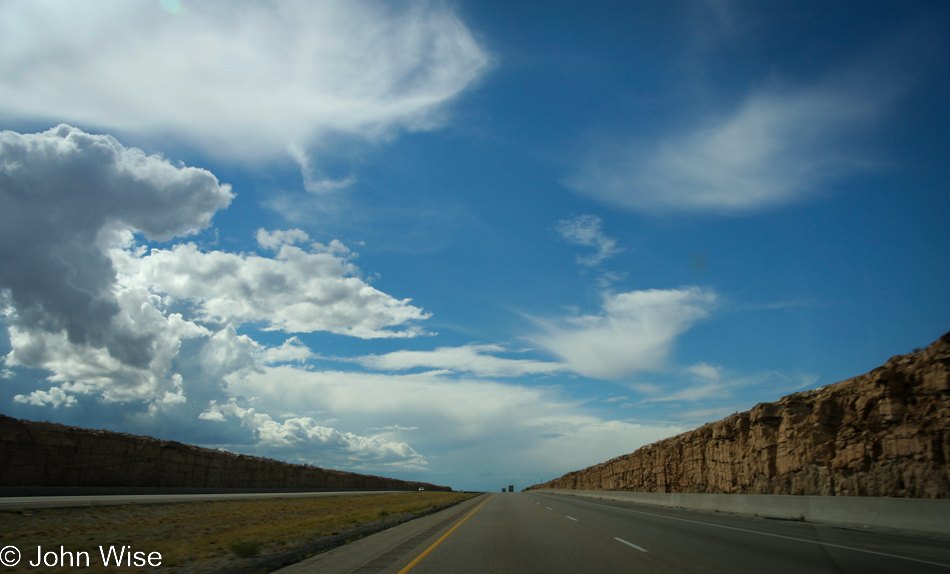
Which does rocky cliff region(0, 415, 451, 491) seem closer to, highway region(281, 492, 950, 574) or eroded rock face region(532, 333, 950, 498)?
highway region(281, 492, 950, 574)

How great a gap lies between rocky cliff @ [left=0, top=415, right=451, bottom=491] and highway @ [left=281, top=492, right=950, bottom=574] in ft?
95.6

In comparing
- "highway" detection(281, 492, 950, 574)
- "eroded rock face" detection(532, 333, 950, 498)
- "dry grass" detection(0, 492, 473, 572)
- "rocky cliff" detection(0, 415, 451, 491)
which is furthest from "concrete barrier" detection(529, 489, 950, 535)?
"rocky cliff" detection(0, 415, 451, 491)

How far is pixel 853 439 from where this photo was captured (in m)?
23.0

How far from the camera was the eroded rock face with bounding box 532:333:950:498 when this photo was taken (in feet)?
61.6

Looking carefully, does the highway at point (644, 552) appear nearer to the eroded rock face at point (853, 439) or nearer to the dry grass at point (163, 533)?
the dry grass at point (163, 533)

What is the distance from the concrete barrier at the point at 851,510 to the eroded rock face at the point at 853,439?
3.47 metres

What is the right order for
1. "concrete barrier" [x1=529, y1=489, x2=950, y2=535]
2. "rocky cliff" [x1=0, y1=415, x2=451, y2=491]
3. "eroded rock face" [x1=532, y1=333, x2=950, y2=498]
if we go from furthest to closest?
"rocky cliff" [x1=0, y1=415, x2=451, y2=491]
"eroded rock face" [x1=532, y1=333, x2=950, y2=498]
"concrete barrier" [x1=529, y1=489, x2=950, y2=535]

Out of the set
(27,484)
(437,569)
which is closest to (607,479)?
(27,484)

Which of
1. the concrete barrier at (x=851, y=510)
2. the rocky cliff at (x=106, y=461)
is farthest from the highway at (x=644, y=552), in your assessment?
the rocky cliff at (x=106, y=461)

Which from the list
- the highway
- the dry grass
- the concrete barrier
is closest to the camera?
the highway

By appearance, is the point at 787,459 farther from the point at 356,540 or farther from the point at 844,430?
the point at 356,540

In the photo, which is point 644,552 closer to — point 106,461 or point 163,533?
point 163,533

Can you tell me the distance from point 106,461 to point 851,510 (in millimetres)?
43977

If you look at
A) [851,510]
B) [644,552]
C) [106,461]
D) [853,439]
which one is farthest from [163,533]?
[106,461]
